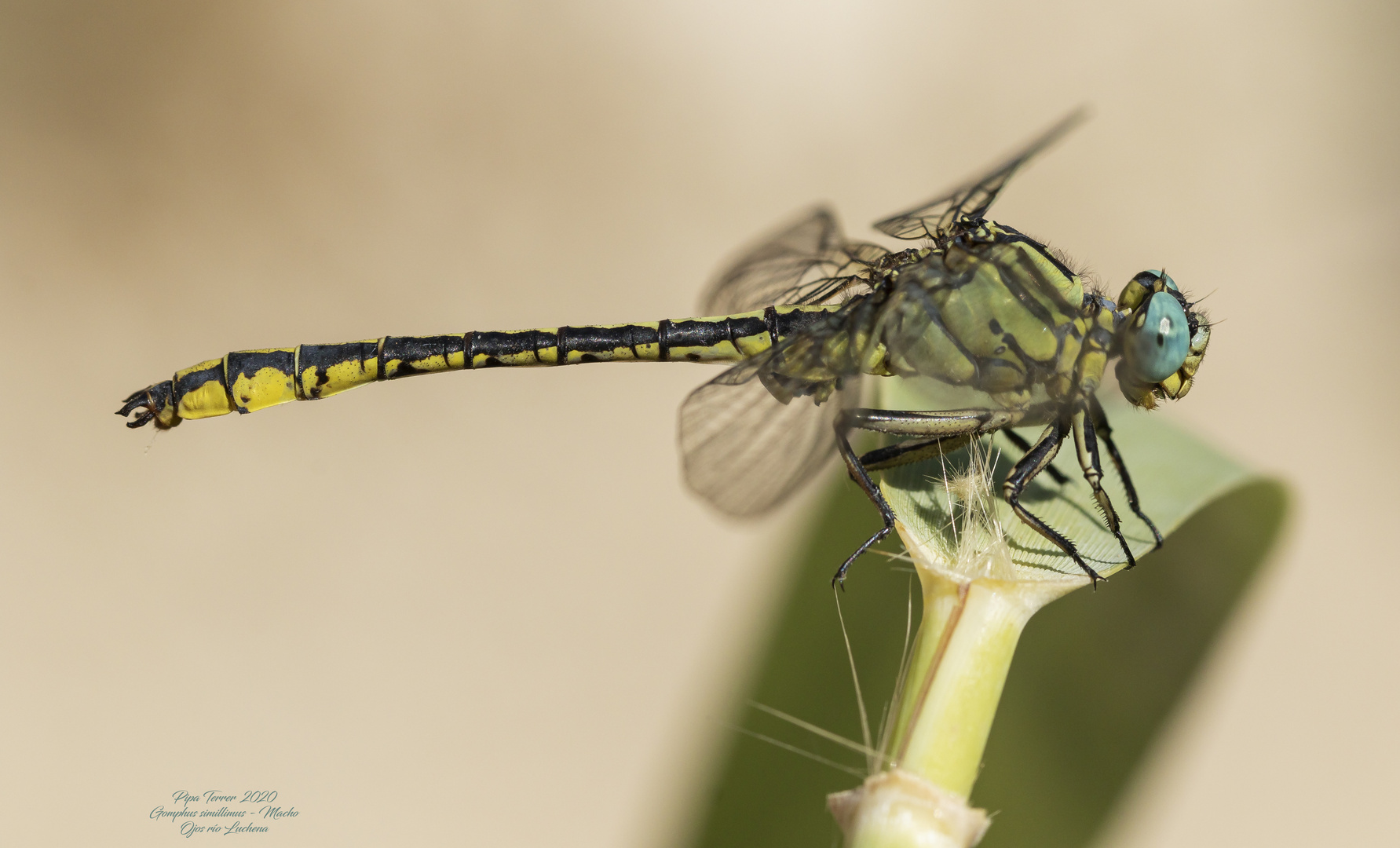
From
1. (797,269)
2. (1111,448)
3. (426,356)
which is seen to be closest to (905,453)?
(1111,448)

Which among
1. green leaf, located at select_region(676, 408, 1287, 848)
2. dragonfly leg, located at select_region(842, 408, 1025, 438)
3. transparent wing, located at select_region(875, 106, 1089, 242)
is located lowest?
green leaf, located at select_region(676, 408, 1287, 848)

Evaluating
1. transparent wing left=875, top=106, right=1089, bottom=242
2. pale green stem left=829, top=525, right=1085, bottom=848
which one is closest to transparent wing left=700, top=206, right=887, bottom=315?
transparent wing left=875, top=106, right=1089, bottom=242

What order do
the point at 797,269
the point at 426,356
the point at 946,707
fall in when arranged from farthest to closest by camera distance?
the point at 797,269 → the point at 426,356 → the point at 946,707

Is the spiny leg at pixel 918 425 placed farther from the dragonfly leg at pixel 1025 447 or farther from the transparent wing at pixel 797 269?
the transparent wing at pixel 797 269

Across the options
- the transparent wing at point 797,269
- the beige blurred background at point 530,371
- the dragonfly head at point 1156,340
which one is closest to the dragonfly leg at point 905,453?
the dragonfly head at point 1156,340

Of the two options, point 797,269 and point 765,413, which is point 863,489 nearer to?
point 765,413

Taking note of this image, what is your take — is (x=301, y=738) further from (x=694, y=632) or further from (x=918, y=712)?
(x=918, y=712)

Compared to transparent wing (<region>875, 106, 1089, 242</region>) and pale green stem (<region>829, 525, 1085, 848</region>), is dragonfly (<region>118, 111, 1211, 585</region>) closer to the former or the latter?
transparent wing (<region>875, 106, 1089, 242</region>)

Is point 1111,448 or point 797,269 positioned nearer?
point 1111,448
